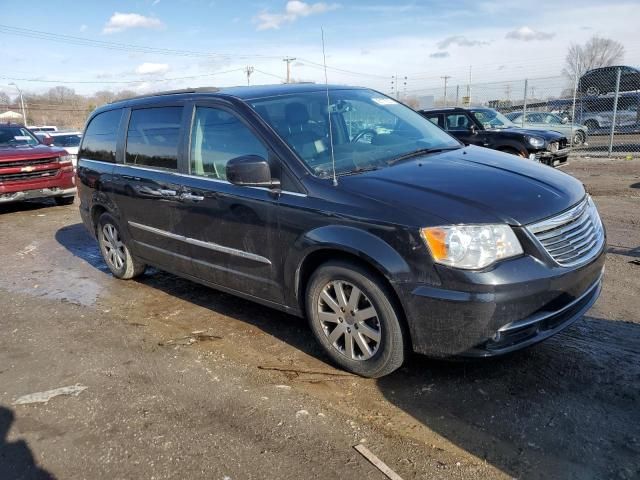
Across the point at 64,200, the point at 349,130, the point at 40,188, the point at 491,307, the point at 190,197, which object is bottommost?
the point at 64,200

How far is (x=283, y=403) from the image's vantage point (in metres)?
3.24

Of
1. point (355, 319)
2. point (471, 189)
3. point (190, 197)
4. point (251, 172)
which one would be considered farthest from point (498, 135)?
point (355, 319)

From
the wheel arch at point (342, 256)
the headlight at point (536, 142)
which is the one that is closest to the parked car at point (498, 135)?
the headlight at point (536, 142)

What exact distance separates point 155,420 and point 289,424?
0.80 metres

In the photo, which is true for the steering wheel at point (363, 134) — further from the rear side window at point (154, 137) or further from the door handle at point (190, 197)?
the rear side window at point (154, 137)

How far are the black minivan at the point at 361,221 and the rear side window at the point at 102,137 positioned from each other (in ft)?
1.53

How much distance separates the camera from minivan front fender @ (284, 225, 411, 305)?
9.92 feet

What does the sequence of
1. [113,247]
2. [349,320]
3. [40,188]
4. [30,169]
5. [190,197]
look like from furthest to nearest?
[40,188] → [30,169] → [113,247] → [190,197] → [349,320]

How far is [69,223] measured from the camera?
9.52 meters

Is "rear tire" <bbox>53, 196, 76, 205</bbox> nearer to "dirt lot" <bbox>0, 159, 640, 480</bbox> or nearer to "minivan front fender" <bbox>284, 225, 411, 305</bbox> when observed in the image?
"dirt lot" <bbox>0, 159, 640, 480</bbox>

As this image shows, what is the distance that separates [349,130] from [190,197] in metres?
1.37

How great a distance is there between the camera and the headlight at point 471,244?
9.39ft

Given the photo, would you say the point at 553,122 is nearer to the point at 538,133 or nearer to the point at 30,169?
the point at 538,133

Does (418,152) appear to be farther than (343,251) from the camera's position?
Yes
